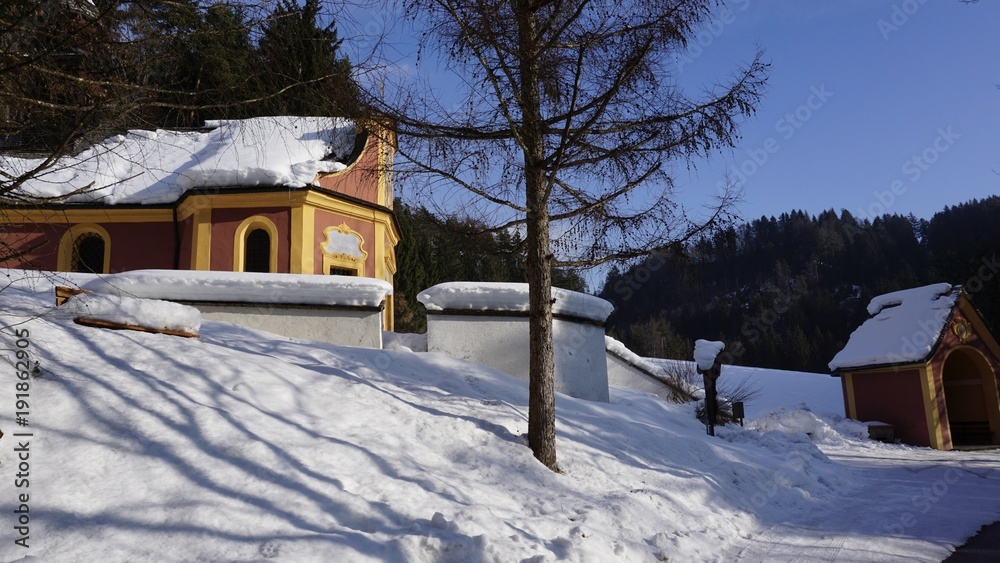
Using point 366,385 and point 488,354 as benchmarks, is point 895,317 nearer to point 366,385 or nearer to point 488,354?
point 488,354

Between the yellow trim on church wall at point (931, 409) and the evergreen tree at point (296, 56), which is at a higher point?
the evergreen tree at point (296, 56)

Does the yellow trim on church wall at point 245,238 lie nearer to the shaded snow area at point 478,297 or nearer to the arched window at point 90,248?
the arched window at point 90,248

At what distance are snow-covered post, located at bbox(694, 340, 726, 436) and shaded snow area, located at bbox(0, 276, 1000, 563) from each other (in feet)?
5.19

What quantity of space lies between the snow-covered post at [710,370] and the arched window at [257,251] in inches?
410

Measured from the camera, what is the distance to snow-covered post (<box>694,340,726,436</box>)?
10262 millimetres

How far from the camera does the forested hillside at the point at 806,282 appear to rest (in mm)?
57259

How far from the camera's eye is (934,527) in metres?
6.11

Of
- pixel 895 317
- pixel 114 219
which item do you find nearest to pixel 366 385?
pixel 114 219

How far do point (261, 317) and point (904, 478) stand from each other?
10.7m

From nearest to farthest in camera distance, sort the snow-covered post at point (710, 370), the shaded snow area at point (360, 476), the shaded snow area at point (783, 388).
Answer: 1. the shaded snow area at point (360, 476)
2. the snow-covered post at point (710, 370)
3. the shaded snow area at point (783, 388)

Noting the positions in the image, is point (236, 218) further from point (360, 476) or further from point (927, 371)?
point (927, 371)

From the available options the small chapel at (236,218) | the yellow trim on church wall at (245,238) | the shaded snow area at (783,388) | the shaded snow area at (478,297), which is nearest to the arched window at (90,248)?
the small chapel at (236,218)

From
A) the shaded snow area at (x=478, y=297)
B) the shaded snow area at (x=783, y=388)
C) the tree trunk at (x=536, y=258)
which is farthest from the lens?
the shaded snow area at (x=783, y=388)

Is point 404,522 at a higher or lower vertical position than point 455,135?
lower
